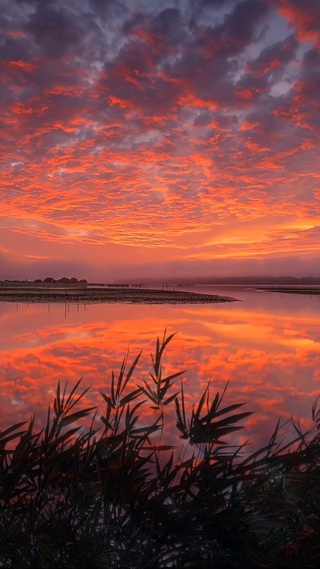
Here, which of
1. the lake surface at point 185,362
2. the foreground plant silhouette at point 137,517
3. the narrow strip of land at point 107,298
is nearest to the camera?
the foreground plant silhouette at point 137,517

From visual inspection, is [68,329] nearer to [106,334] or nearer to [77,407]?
[106,334]

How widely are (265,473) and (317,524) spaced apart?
479 mm

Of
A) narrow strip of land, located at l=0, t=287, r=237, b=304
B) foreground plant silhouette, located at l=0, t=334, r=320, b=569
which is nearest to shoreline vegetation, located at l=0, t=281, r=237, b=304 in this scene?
narrow strip of land, located at l=0, t=287, r=237, b=304

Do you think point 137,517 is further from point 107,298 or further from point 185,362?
point 107,298

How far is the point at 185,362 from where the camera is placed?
48.3 ft

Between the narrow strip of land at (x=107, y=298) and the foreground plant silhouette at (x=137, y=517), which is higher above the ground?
the foreground plant silhouette at (x=137, y=517)

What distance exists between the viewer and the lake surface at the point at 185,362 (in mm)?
10078

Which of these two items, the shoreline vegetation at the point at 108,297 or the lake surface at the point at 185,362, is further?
the shoreline vegetation at the point at 108,297

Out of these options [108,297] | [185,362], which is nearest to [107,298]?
[108,297]

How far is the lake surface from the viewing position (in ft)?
33.1

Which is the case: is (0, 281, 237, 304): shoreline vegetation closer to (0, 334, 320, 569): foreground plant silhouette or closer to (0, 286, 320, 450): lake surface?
(0, 286, 320, 450): lake surface

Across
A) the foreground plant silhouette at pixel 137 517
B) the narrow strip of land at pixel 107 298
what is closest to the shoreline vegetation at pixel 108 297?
the narrow strip of land at pixel 107 298

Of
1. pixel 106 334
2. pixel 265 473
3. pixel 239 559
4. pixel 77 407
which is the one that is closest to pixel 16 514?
pixel 239 559

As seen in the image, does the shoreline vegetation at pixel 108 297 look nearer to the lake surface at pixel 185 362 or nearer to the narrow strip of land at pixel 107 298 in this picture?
the narrow strip of land at pixel 107 298
